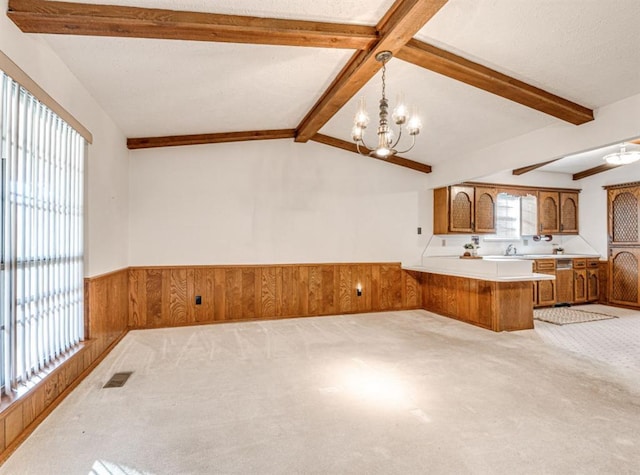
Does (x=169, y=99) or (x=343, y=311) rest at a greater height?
(x=169, y=99)

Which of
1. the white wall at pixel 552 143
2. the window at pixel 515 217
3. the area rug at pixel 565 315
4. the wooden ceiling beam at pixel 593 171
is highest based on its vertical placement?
the wooden ceiling beam at pixel 593 171

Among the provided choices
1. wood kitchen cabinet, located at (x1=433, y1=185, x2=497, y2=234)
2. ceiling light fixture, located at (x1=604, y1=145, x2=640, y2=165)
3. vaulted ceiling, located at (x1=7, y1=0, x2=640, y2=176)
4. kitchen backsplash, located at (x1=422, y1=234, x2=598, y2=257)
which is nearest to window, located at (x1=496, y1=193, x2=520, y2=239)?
kitchen backsplash, located at (x1=422, y1=234, x2=598, y2=257)

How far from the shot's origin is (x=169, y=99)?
3.55m

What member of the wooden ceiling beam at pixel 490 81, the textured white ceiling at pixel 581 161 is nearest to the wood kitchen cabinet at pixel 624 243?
the textured white ceiling at pixel 581 161

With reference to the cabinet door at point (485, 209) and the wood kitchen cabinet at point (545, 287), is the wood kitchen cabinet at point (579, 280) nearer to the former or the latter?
the wood kitchen cabinet at point (545, 287)

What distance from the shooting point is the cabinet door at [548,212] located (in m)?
6.51

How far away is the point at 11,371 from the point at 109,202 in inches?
86.2

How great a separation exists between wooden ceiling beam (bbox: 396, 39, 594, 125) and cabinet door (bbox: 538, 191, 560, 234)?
3.35 metres

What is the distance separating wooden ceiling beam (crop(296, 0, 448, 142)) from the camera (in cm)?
227

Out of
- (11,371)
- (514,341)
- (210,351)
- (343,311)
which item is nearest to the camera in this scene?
(11,371)

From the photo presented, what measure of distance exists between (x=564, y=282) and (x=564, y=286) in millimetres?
71

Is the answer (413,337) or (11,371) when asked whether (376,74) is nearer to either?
(413,337)

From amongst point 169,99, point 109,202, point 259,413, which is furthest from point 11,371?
point 169,99

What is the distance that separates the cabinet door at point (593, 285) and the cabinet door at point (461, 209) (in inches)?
101
